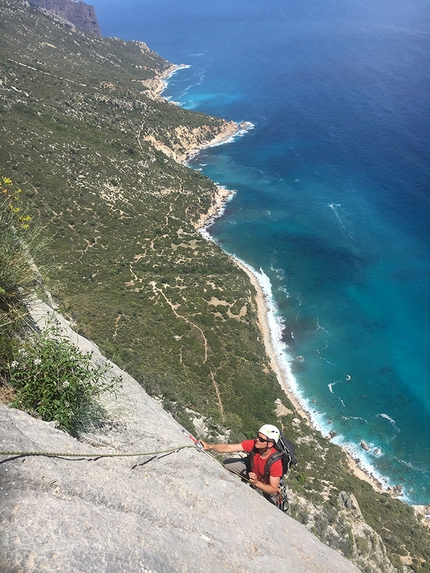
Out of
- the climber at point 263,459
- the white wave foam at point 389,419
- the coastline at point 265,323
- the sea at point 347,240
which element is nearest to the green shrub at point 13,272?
the climber at point 263,459

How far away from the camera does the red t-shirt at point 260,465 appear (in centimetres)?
826

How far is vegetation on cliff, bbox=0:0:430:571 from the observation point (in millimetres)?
27109

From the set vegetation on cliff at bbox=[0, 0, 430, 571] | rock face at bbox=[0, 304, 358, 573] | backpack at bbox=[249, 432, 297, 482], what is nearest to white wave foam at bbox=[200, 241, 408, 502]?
vegetation on cliff at bbox=[0, 0, 430, 571]

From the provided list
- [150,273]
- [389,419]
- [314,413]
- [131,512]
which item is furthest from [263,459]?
[150,273]

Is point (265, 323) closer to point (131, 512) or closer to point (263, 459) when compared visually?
point (263, 459)

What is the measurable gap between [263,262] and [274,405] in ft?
106

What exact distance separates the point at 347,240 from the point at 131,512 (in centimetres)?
7012

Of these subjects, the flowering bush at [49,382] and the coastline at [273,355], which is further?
the coastline at [273,355]

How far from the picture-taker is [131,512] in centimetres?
553

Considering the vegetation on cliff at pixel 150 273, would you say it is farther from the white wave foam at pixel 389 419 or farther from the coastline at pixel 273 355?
the white wave foam at pixel 389 419

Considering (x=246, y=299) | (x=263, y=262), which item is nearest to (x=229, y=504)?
(x=246, y=299)

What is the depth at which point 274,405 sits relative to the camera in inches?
1443

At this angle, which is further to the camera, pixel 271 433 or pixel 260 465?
pixel 260 465

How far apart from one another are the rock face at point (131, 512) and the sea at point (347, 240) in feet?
116
